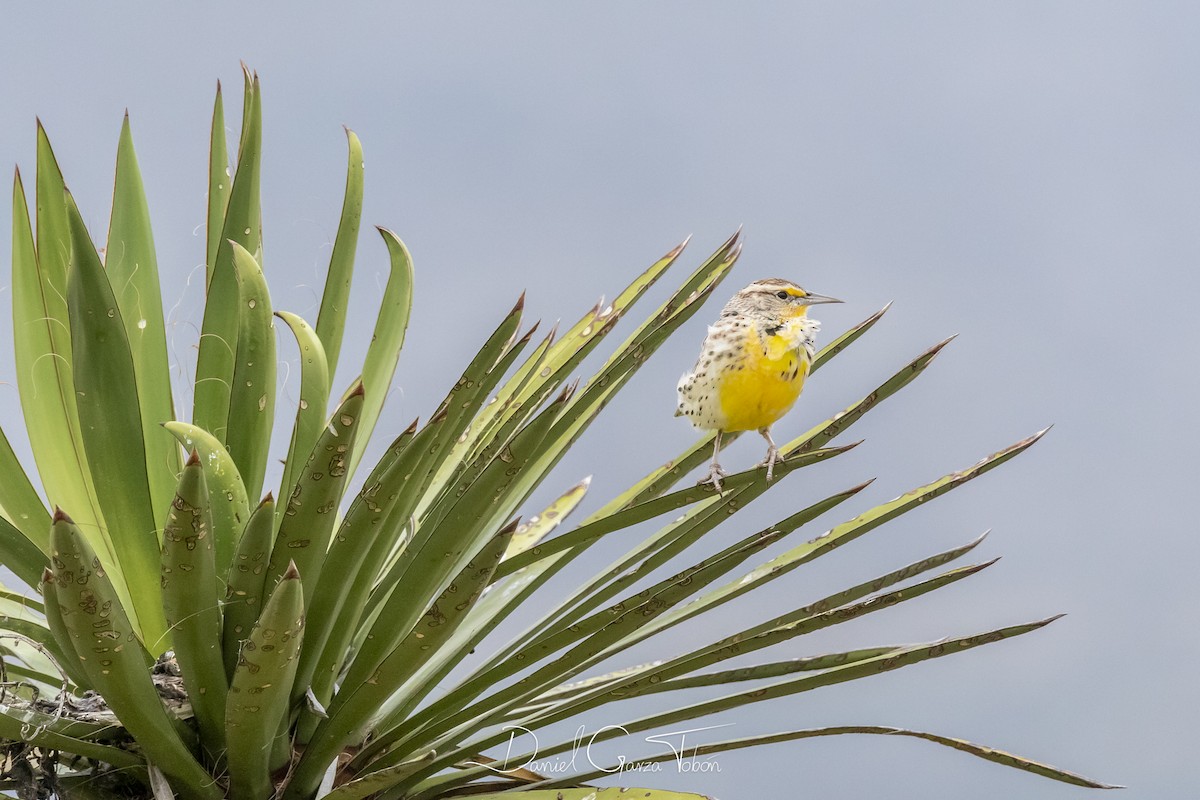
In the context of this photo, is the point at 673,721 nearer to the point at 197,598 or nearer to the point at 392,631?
the point at 392,631

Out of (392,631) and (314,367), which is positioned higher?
(314,367)

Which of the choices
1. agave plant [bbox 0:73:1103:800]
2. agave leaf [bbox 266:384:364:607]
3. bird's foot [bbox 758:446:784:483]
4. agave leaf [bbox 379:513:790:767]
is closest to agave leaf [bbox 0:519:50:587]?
agave plant [bbox 0:73:1103:800]

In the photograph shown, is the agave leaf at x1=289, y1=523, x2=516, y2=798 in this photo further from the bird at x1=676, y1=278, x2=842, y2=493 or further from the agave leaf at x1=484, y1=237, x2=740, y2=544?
the bird at x1=676, y1=278, x2=842, y2=493

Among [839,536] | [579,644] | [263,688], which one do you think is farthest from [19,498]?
[839,536]

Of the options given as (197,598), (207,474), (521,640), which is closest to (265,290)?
(207,474)

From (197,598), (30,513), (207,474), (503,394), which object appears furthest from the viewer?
(503,394)

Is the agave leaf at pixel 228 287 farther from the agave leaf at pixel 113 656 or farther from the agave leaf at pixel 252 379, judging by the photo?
the agave leaf at pixel 113 656

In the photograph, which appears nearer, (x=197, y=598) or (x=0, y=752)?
(x=197, y=598)
